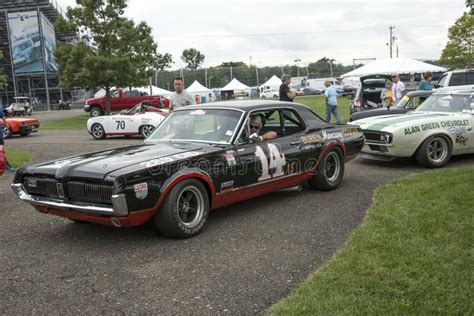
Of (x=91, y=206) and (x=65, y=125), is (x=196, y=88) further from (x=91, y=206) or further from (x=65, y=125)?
(x=91, y=206)

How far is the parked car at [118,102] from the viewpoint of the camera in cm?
2882

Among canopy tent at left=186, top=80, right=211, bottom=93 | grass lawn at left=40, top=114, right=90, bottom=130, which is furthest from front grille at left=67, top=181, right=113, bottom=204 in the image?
canopy tent at left=186, top=80, right=211, bottom=93

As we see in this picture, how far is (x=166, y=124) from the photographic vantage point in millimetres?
6297

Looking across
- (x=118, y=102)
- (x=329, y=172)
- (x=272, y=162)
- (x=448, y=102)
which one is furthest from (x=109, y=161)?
(x=118, y=102)

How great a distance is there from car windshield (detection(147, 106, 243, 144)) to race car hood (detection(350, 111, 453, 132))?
369 cm

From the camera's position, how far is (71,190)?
15.1ft

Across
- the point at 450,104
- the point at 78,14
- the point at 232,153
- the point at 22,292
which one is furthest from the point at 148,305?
the point at 78,14

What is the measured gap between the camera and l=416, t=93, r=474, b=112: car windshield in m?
9.00

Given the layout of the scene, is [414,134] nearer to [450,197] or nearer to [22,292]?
[450,197]

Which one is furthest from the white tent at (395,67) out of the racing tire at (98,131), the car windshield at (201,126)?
the car windshield at (201,126)

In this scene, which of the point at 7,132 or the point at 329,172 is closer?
the point at 329,172

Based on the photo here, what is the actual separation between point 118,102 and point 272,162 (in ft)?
84.0

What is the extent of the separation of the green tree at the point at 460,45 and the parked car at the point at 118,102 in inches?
1031

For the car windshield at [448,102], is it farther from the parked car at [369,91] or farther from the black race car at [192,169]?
Answer: the parked car at [369,91]
